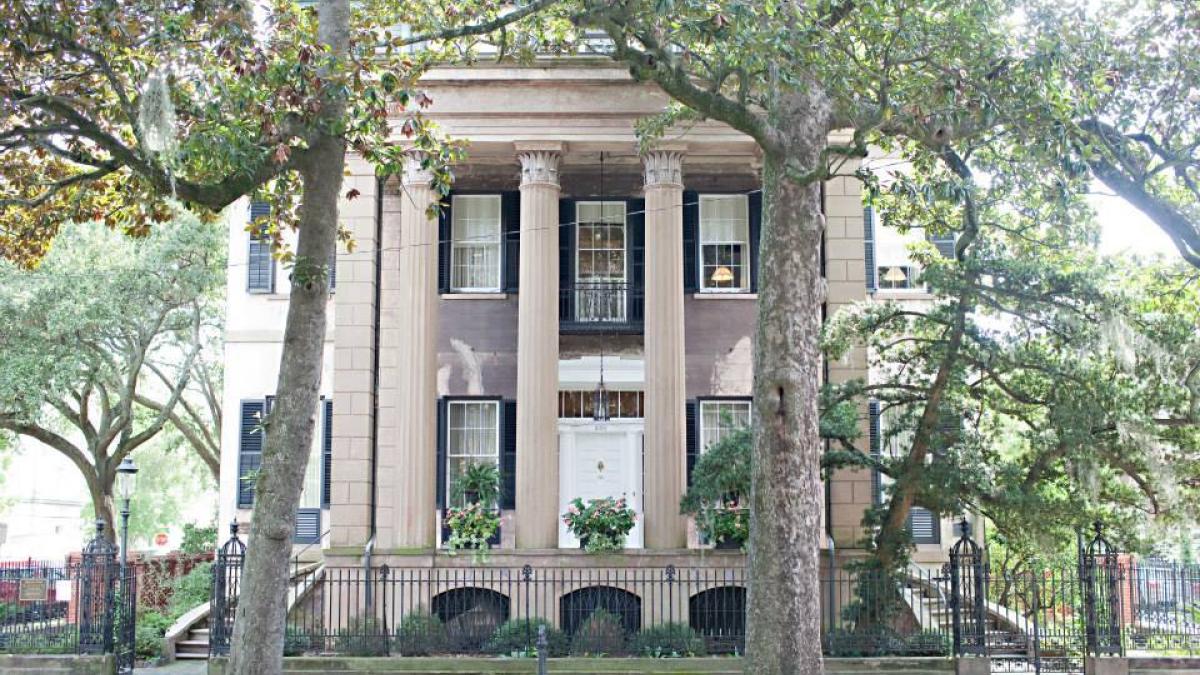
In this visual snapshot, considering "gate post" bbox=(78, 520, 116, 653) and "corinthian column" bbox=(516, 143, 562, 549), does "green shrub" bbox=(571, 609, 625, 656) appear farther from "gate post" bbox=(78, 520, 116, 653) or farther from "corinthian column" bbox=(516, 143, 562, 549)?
"gate post" bbox=(78, 520, 116, 653)

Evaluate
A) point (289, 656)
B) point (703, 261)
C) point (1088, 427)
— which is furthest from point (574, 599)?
point (1088, 427)

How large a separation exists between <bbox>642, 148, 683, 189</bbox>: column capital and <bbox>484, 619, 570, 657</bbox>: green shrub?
7621 millimetres

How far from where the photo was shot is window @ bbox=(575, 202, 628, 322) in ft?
74.2

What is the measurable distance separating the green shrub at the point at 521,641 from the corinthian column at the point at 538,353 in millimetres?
1683

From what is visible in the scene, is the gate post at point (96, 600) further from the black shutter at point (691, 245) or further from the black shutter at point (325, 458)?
the black shutter at point (691, 245)

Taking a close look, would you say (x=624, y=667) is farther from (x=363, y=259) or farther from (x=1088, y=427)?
(x=363, y=259)

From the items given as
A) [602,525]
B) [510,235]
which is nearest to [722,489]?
[602,525]

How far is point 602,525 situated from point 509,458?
10.1ft

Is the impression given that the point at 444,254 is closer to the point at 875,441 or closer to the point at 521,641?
the point at 521,641

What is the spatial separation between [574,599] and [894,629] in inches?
204

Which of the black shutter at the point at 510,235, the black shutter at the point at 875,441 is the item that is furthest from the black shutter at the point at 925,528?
the black shutter at the point at 510,235

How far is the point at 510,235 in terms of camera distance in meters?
22.9

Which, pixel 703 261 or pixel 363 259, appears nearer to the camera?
pixel 363 259

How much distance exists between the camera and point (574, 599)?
20.0 metres
